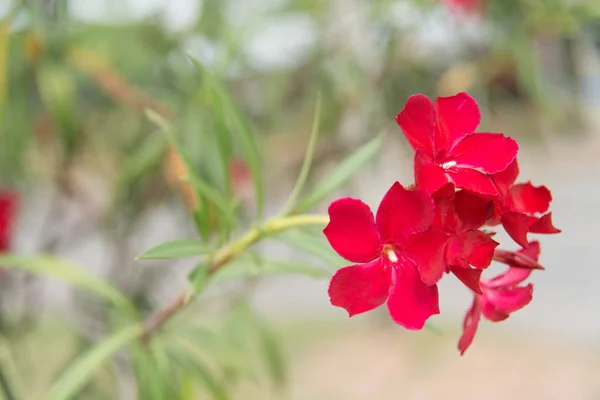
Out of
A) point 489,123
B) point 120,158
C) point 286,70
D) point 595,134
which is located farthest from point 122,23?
point 595,134

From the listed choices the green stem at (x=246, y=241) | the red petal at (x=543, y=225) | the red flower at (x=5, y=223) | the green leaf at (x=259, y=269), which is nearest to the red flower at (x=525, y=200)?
the red petal at (x=543, y=225)

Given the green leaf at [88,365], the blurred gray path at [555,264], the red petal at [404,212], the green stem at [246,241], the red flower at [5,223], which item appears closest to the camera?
the red petal at [404,212]

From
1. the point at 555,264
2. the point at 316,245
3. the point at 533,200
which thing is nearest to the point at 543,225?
the point at 533,200

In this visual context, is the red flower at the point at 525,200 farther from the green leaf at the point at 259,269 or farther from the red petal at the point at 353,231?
the green leaf at the point at 259,269

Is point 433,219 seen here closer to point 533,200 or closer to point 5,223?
point 533,200

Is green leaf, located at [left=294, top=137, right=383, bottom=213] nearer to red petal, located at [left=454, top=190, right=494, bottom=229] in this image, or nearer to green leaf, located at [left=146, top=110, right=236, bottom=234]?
green leaf, located at [left=146, top=110, right=236, bottom=234]

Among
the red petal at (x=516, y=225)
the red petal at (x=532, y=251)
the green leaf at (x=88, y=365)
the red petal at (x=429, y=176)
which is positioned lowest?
the green leaf at (x=88, y=365)

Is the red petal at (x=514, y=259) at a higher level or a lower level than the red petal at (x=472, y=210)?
lower
